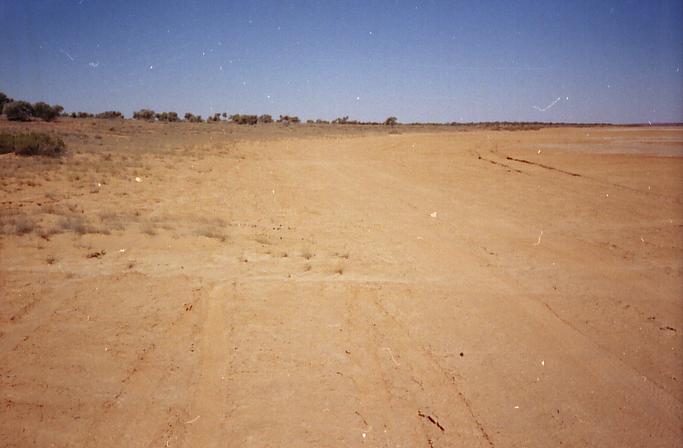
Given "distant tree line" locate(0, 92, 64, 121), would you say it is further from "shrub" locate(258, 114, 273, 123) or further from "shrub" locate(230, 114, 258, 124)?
"shrub" locate(258, 114, 273, 123)

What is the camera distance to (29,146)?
16.6 metres

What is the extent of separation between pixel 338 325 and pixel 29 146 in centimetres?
1857

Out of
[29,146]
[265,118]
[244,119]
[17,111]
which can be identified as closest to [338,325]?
[29,146]

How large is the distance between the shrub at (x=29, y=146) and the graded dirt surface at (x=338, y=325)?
8.90 metres

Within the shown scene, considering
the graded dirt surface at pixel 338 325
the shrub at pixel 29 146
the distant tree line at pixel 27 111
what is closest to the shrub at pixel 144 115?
the distant tree line at pixel 27 111

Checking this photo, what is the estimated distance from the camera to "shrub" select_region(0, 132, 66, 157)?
16.6 meters

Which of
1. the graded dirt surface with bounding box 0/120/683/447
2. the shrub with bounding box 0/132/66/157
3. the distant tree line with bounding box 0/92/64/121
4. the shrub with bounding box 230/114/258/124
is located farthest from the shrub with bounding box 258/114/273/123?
the graded dirt surface with bounding box 0/120/683/447

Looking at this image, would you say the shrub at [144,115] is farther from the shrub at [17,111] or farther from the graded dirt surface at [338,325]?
the graded dirt surface at [338,325]

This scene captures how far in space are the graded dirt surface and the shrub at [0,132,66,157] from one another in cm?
890

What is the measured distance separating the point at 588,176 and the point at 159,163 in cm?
1746

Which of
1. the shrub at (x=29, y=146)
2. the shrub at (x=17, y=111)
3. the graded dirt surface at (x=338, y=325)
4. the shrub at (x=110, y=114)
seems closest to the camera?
the graded dirt surface at (x=338, y=325)

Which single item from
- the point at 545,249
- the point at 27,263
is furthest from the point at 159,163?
the point at 545,249

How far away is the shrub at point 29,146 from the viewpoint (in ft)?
54.5

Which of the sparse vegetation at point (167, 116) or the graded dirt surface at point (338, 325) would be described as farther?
the sparse vegetation at point (167, 116)
